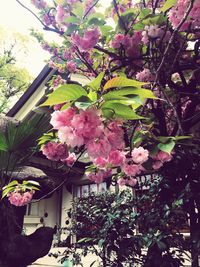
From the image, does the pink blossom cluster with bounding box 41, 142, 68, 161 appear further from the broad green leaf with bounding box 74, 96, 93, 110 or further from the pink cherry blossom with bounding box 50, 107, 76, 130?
the broad green leaf with bounding box 74, 96, 93, 110

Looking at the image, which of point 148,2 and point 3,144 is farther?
point 148,2

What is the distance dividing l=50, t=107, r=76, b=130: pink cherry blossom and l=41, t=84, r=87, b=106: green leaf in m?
0.07

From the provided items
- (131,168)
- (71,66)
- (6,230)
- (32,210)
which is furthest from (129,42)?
(32,210)

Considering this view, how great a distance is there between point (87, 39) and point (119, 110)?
1355 millimetres

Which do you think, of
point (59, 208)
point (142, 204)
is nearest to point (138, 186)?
point (142, 204)

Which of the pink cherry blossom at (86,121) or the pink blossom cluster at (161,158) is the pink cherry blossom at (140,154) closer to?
the pink blossom cluster at (161,158)

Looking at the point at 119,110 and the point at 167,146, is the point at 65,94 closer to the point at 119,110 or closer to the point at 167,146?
the point at 119,110

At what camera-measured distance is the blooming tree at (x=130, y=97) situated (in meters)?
1.01

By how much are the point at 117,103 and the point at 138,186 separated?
2.21 meters

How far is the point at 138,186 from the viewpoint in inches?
120

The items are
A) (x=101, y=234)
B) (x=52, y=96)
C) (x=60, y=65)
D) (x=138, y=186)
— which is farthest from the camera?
(x=60, y=65)

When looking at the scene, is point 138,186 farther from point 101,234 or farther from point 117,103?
point 117,103

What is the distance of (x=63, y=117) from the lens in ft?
3.50

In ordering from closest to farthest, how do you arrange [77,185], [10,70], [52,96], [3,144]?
[52,96] < [3,144] < [77,185] < [10,70]
